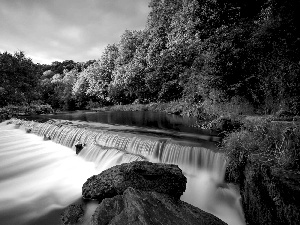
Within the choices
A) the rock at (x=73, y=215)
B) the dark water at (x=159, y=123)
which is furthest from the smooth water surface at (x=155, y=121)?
the rock at (x=73, y=215)

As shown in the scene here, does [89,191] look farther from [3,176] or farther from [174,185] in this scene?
[3,176]

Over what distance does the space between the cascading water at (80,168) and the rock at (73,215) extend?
760 mm

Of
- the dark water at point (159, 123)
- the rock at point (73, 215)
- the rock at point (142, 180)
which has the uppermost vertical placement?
the dark water at point (159, 123)

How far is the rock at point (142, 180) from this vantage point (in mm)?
4414

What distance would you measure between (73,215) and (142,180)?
1.75m

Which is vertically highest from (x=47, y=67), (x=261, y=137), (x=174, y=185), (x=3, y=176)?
(x=47, y=67)

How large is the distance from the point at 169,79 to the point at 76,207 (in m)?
→ 18.2

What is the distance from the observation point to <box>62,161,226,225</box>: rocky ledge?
301 centimetres

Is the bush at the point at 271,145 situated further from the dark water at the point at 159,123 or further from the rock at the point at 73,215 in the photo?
the rock at the point at 73,215

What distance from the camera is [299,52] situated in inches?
345

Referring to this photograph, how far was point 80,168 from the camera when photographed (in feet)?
25.7

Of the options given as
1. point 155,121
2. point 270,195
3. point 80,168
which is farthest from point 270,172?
point 155,121

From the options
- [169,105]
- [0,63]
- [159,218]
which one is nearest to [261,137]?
[159,218]

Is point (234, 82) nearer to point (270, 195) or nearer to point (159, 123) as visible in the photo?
point (159, 123)
